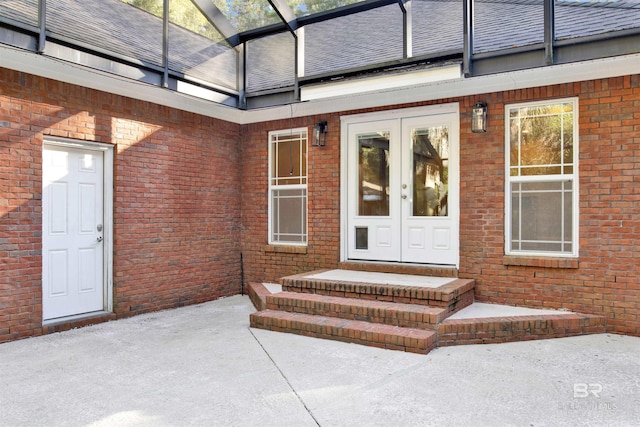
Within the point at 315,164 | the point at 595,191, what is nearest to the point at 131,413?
the point at 315,164

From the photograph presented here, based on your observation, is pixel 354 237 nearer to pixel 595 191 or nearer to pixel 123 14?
pixel 595 191

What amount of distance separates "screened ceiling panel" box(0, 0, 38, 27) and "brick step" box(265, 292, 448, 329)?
152 inches

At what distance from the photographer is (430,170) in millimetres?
6246

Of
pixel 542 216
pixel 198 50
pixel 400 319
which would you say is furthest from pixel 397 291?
pixel 198 50

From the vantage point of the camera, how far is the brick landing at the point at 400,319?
15.3 feet

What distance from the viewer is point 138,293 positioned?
6.11 m

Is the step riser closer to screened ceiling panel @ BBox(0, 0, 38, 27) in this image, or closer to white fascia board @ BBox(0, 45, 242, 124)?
white fascia board @ BBox(0, 45, 242, 124)

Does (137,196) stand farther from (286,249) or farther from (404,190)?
(404,190)

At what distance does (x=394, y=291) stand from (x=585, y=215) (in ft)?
7.74

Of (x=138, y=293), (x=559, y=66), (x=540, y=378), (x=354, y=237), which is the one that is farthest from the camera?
(x=354, y=237)

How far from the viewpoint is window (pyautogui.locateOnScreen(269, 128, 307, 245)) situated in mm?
7281

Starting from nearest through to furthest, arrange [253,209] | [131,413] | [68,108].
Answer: [131,413] → [68,108] → [253,209]

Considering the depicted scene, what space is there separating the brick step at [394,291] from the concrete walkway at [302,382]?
64 centimetres

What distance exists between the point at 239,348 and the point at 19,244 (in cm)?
266
